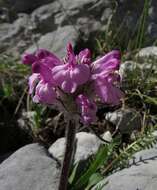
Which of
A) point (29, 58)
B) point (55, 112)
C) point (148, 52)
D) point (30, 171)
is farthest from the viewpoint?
point (148, 52)

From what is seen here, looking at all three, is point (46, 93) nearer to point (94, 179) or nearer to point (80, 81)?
point (80, 81)

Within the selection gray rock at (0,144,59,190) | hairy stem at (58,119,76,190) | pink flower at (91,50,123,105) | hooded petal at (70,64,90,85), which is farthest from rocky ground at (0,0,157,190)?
hooded petal at (70,64,90,85)

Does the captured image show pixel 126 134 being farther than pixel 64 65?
Yes

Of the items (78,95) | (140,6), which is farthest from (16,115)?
(78,95)

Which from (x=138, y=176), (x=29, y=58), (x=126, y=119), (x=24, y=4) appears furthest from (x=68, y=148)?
(x=24, y=4)

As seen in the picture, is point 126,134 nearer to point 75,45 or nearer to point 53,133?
point 53,133

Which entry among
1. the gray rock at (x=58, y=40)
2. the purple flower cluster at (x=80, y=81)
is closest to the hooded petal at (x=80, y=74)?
the purple flower cluster at (x=80, y=81)
